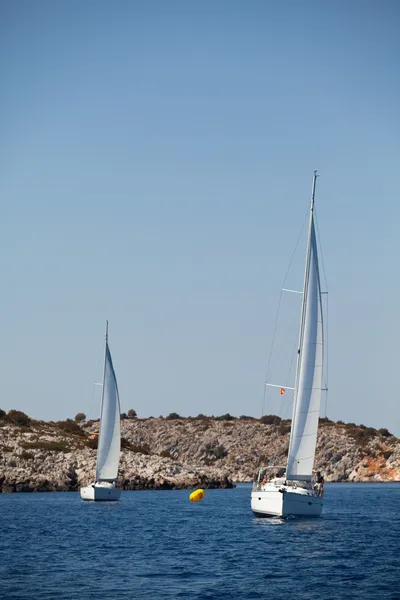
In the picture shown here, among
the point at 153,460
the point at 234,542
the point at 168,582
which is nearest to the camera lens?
the point at 168,582

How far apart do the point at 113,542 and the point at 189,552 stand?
566 centimetres

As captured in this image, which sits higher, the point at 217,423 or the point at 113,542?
the point at 217,423

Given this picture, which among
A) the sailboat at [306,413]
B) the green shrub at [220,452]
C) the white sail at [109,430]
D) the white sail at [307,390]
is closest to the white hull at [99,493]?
the white sail at [109,430]

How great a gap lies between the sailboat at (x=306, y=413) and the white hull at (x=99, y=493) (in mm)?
22497

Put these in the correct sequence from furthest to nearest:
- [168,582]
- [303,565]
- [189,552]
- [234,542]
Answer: [234,542]
[189,552]
[303,565]
[168,582]

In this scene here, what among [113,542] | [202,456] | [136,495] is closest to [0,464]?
[136,495]

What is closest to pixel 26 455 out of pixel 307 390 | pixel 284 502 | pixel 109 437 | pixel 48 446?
pixel 48 446

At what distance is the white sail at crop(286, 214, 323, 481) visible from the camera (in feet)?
180

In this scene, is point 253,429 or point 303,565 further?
point 253,429

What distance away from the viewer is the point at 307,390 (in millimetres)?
54938

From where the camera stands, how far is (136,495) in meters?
86.8

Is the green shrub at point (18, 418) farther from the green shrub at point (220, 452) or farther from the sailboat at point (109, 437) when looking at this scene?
the green shrub at point (220, 452)

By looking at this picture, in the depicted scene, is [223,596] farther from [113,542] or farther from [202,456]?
[202,456]

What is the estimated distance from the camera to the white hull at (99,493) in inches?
2936
